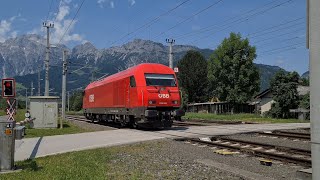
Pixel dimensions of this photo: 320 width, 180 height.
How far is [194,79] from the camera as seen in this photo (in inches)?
3317

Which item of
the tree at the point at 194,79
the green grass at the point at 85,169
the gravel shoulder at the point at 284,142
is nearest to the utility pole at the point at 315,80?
the green grass at the point at 85,169

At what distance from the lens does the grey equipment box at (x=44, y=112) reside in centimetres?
2752

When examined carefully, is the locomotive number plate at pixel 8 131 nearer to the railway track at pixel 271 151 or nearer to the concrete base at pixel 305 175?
the railway track at pixel 271 151

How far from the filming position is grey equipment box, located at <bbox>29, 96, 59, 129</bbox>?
27.5 meters

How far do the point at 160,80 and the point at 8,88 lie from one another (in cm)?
1073

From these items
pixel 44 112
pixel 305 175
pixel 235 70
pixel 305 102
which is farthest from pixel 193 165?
pixel 235 70

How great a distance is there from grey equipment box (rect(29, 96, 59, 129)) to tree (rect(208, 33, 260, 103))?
137 feet

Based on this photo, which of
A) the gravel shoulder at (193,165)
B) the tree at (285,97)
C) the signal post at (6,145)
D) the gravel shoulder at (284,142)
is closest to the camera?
the gravel shoulder at (193,165)

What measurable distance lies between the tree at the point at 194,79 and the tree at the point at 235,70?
15944 mm

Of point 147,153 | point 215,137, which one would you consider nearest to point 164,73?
point 215,137

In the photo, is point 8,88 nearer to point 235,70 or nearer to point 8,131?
point 8,131

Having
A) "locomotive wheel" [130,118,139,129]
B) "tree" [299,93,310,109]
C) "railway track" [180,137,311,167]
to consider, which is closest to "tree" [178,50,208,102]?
"tree" [299,93,310,109]

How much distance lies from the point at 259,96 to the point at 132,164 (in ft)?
177

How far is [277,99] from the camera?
48.0 m
